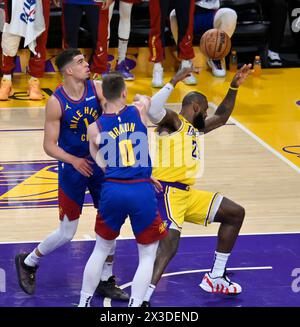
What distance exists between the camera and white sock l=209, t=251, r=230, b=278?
7.16 m

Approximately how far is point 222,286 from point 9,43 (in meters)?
6.78

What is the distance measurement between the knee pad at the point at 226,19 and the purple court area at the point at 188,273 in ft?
20.5

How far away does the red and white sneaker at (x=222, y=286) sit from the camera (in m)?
7.09

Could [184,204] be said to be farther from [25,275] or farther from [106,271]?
[25,275]

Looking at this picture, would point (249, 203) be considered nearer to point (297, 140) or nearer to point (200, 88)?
point (297, 140)

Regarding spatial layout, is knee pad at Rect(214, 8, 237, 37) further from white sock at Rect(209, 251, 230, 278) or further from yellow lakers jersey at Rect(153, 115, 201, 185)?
white sock at Rect(209, 251, 230, 278)

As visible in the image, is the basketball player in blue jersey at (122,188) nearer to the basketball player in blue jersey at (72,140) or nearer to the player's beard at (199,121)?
the basketball player in blue jersey at (72,140)

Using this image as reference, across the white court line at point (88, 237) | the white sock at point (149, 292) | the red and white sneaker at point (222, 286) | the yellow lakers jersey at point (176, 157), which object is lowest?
the white court line at point (88, 237)

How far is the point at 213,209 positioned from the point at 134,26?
8147 mm

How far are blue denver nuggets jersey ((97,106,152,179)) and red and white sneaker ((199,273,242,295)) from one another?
121 cm

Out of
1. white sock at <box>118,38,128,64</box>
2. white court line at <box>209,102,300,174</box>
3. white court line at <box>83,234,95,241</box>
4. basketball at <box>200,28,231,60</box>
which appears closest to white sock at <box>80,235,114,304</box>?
white court line at <box>83,234,95,241</box>

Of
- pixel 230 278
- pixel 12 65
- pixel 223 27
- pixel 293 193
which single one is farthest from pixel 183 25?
pixel 230 278

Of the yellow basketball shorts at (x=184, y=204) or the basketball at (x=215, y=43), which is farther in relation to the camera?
the basketball at (x=215, y=43)

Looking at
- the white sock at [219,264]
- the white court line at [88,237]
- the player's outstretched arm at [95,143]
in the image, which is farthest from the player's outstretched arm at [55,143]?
the white court line at [88,237]
